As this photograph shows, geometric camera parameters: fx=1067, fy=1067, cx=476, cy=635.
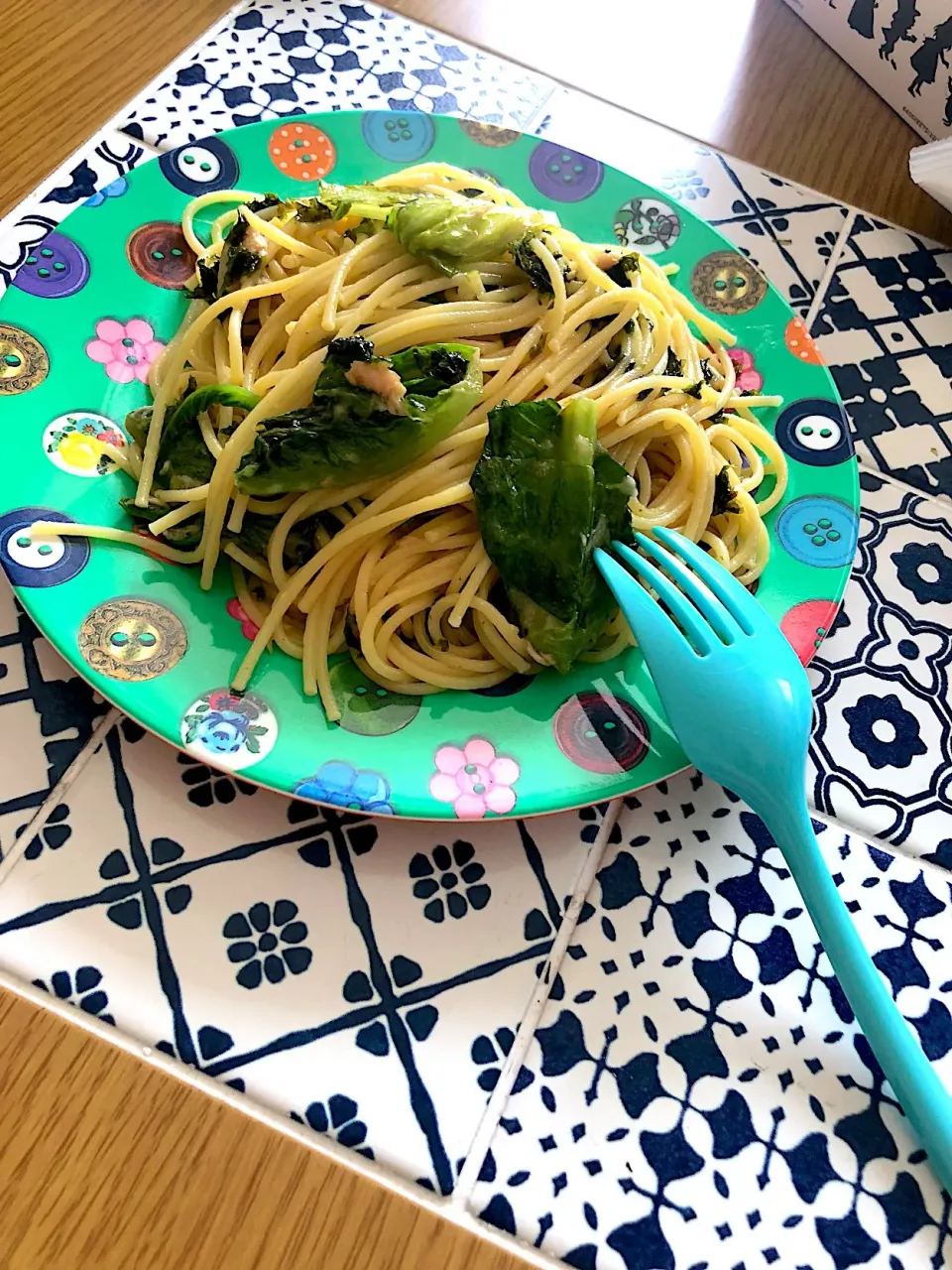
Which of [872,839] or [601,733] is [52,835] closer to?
[601,733]

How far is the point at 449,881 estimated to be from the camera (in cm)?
122

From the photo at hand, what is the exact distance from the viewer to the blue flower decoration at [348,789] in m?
1.12

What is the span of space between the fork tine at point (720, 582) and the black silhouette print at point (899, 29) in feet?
4.47

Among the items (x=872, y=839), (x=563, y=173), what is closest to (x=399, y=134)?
(x=563, y=173)

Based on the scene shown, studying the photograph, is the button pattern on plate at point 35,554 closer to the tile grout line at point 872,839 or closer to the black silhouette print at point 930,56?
the tile grout line at point 872,839

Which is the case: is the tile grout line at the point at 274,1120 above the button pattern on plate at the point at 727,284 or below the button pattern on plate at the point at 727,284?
below

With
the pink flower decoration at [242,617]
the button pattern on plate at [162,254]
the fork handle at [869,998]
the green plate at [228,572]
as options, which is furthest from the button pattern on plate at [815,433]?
the button pattern on plate at [162,254]

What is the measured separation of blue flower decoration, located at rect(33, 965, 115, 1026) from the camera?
1103mm

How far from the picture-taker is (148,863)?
1193 mm

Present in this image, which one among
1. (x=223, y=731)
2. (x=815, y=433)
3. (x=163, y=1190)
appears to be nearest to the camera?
(x=163, y=1190)

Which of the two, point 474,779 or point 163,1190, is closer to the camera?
point 163,1190

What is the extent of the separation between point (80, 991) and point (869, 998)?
2.66 feet

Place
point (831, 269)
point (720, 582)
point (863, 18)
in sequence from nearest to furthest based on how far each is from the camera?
1. point (720, 582)
2. point (831, 269)
3. point (863, 18)

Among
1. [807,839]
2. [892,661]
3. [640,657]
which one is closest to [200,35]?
[640,657]
